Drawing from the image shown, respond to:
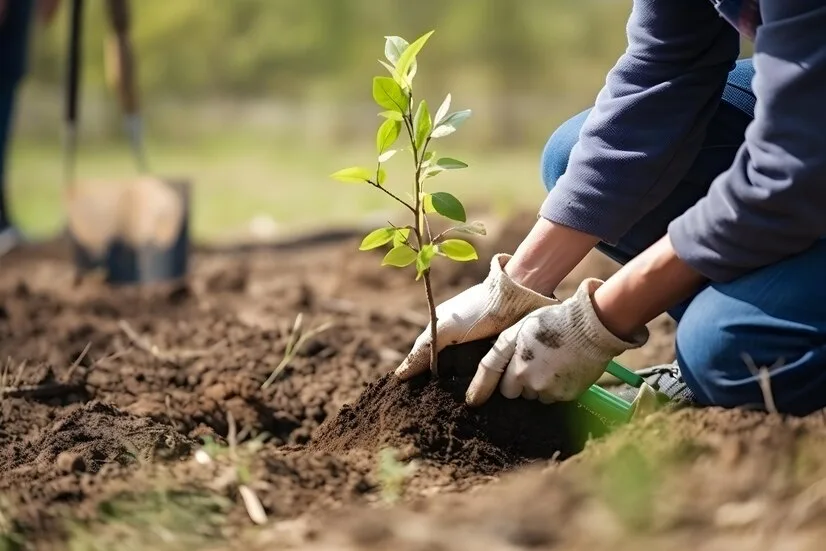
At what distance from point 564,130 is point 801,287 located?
2.28 ft

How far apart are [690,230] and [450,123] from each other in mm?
402

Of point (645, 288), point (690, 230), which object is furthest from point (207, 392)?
point (690, 230)

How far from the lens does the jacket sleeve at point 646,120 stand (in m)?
1.87

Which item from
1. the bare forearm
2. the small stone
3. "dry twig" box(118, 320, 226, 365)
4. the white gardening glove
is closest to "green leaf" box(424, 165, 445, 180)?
the white gardening glove

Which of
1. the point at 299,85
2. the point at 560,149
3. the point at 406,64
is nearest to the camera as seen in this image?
the point at 406,64

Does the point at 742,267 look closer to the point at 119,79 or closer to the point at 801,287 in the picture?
the point at 801,287

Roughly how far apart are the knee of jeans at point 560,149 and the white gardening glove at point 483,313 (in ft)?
1.16

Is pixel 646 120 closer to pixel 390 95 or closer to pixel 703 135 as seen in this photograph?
pixel 703 135

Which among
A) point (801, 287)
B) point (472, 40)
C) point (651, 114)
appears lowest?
point (472, 40)

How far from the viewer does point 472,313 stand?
1.87 metres

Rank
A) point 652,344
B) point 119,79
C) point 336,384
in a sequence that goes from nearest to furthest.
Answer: point 336,384 < point 652,344 < point 119,79

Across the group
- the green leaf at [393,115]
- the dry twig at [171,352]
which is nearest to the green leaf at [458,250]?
the green leaf at [393,115]

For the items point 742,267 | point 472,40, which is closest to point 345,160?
point 472,40

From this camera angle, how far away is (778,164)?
1.49m
